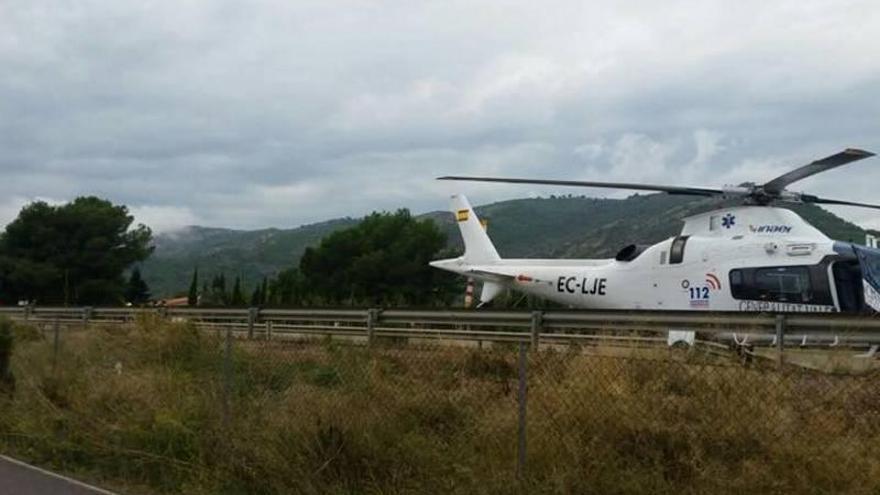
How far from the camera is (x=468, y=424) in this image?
7.18m

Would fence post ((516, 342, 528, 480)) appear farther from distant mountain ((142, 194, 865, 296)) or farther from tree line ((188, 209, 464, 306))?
distant mountain ((142, 194, 865, 296))

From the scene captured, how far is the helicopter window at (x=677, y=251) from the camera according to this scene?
19750 mm

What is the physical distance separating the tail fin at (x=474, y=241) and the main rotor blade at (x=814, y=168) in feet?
38.4

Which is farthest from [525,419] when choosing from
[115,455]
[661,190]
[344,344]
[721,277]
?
[721,277]

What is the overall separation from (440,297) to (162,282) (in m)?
122

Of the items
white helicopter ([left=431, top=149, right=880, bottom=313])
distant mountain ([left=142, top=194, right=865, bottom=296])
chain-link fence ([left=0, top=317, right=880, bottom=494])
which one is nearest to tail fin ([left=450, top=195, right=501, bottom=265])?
white helicopter ([left=431, top=149, right=880, bottom=313])

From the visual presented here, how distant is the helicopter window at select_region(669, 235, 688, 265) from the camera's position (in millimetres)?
19750

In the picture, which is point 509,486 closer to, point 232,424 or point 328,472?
point 328,472

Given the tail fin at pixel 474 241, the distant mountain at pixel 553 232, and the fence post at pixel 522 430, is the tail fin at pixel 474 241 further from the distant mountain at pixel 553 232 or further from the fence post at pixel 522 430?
the distant mountain at pixel 553 232

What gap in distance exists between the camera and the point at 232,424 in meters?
8.61

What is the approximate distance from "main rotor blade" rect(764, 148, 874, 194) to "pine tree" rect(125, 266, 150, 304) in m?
54.9

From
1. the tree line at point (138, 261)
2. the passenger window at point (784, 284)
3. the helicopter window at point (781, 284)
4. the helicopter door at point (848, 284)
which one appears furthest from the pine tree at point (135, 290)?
the helicopter door at point (848, 284)

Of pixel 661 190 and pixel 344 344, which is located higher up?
pixel 661 190

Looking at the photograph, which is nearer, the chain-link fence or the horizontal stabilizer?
the chain-link fence
